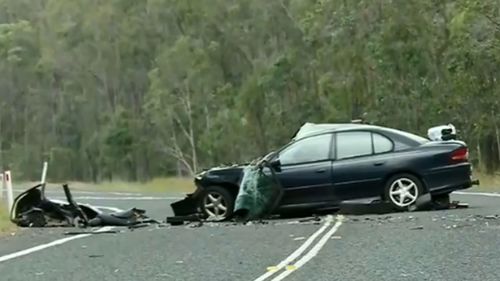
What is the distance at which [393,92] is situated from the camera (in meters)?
43.8

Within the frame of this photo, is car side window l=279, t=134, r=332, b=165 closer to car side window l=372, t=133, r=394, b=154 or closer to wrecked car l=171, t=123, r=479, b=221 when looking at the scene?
wrecked car l=171, t=123, r=479, b=221

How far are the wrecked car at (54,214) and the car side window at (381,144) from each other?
13.4ft

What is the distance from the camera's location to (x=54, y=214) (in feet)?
54.5

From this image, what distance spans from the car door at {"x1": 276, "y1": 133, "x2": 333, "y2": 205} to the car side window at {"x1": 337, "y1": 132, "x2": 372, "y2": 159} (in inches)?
7.0

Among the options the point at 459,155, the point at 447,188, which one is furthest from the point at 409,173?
the point at 459,155

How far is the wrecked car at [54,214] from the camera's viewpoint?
16531 millimetres

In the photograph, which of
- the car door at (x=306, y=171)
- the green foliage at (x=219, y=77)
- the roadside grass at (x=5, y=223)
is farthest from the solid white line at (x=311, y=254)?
the green foliage at (x=219, y=77)

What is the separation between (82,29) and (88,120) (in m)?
7.06

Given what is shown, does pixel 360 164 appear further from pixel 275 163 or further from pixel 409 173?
pixel 275 163

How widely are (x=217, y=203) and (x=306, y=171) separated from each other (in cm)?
154

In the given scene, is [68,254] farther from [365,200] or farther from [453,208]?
[453,208]

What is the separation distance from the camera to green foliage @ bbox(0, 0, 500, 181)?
138ft

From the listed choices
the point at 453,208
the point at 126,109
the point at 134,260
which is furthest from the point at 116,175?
the point at 134,260

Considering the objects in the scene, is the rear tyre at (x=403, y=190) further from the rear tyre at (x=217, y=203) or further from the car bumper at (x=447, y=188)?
the rear tyre at (x=217, y=203)
